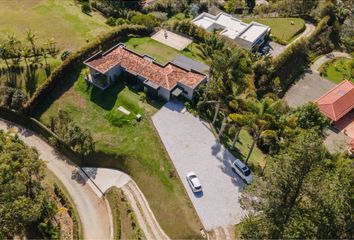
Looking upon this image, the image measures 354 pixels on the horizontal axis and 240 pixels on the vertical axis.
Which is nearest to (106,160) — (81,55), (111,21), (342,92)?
(81,55)

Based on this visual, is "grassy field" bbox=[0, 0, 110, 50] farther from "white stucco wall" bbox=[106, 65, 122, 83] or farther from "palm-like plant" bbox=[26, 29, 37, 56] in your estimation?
"white stucco wall" bbox=[106, 65, 122, 83]

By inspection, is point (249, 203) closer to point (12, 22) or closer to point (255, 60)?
point (255, 60)

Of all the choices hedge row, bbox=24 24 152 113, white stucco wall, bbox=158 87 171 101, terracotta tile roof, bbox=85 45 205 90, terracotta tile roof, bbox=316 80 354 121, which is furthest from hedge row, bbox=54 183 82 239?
terracotta tile roof, bbox=316 80 354 121

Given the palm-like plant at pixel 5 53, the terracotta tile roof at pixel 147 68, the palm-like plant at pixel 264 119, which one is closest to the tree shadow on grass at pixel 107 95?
the terracotta tile roof at pixel 147 68

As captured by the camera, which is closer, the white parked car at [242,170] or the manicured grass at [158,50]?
the white parked car at [242,170]

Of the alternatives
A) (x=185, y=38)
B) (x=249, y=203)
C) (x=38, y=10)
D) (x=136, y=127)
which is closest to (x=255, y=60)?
(x=185, y=38)

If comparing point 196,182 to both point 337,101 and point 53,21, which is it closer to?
point 337,101

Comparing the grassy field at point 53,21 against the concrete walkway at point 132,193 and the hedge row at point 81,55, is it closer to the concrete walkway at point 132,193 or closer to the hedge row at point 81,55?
the hedge row at point 81,55
